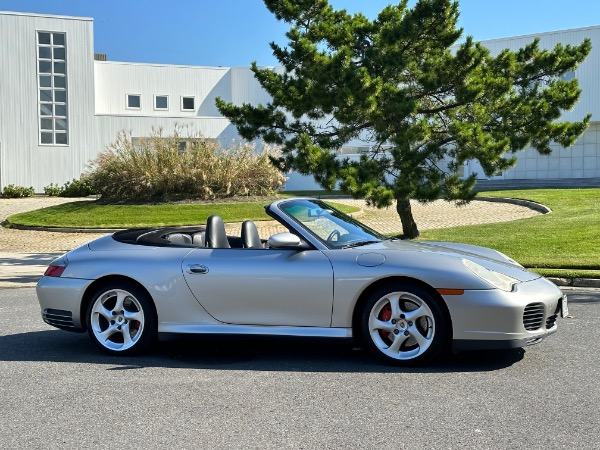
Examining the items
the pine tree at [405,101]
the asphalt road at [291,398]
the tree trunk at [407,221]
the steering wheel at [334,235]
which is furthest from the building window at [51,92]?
the steering wheel at [334,235]

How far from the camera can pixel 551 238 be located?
1659 cm

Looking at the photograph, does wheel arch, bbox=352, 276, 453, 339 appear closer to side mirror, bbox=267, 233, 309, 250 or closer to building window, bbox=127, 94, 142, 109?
side mirror, bbox=267, 233, 309, 250

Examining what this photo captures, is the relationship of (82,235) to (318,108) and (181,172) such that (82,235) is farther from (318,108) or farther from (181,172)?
(318,108)

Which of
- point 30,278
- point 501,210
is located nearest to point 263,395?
point 30,278

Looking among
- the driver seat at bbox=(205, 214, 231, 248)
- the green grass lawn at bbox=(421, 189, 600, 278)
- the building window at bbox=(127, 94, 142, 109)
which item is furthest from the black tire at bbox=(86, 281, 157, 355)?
the building window at bbox=(127, 94, 142, 109)

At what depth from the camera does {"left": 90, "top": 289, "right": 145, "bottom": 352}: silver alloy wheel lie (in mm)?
6945

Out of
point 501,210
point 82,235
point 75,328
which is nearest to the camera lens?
point 75,328

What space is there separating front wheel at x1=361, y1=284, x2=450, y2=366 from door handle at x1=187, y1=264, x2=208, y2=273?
4.38 ft

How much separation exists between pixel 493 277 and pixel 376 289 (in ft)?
2.89

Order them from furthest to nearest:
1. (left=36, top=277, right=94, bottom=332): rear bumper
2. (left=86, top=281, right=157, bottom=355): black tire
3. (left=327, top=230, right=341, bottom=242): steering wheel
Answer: (left=36, top=277, right=94, bottom=332): rear bumper
(left=86, top=281, right=157, bottom=355): black tire
(left=327, top=230, right=341, bottom=242): steering wheel

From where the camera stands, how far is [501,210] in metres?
25.6

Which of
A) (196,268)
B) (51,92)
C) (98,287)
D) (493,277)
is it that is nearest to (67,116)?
(51,92)

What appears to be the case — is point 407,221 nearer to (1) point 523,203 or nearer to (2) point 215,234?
(1) point 523,203

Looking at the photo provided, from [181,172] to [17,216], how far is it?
526cm
